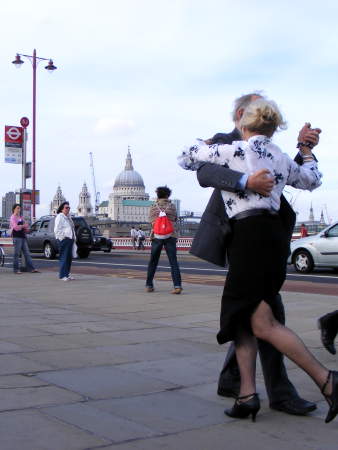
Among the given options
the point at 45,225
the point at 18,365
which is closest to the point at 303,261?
the point at 18,365

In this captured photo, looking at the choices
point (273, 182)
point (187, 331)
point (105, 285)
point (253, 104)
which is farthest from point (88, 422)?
point (105, 285)

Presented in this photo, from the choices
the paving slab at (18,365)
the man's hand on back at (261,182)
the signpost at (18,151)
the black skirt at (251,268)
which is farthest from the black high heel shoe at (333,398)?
the signpost at (18,151)

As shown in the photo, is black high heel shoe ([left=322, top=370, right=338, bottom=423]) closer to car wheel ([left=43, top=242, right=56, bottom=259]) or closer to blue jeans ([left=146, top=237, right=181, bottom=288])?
blue jeans ([left=146, top=237, right=181, bottom=288])

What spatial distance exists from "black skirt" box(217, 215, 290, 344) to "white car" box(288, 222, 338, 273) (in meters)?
12.8

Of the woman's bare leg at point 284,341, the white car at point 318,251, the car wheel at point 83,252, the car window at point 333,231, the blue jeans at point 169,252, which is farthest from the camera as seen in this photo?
the car wheel at point 83,252

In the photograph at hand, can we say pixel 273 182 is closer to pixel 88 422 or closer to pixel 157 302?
pixel 88 422

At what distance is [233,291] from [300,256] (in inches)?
527

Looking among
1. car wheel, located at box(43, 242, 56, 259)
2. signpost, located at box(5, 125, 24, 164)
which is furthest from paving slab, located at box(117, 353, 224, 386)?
car wheel, located at box(43, 242, 56, 259)

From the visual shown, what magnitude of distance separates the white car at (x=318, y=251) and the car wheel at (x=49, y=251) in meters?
11.2

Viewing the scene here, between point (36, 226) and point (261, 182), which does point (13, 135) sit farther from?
point (261, 182)

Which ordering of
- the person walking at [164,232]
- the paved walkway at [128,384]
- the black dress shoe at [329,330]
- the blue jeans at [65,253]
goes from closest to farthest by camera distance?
1. the paved walkway at [128,384]
2. the black dress shoe at [329,330]
3. the person walking at [164,232]
4. the blue jeans at [65,253]

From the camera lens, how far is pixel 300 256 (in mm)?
16500

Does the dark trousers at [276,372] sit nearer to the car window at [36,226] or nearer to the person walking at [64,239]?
the person walking at [64,239]

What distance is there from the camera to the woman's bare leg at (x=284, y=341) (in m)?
3.42
